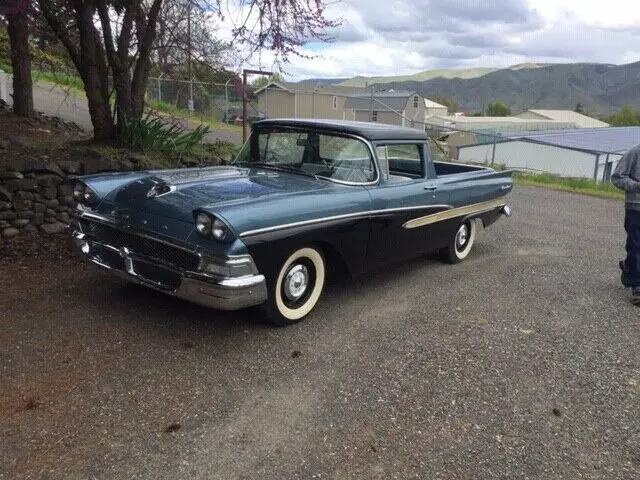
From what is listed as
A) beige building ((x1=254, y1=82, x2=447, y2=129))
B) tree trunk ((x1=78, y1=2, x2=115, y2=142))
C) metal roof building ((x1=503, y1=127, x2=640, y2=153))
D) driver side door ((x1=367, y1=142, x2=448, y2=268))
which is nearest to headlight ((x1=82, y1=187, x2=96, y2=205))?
driver side door ((x1=367, y1=142, x2=448, y2=268))

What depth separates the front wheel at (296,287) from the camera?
401cm

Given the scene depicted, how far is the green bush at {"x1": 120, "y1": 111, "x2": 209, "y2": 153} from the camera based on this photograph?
7531 millimetres

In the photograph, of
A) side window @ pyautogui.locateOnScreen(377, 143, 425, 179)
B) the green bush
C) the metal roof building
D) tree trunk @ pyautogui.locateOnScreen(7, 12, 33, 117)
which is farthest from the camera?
the metal roof building

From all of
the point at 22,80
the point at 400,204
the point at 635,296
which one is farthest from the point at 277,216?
the point at 22,80

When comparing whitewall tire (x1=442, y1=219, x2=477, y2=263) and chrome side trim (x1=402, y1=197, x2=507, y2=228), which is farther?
whitewall tire (x1=442, y1=219, x2=477, y2=263)

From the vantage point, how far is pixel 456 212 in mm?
5793

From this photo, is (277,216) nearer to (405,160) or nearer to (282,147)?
(282,147)

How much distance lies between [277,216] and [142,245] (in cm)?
97

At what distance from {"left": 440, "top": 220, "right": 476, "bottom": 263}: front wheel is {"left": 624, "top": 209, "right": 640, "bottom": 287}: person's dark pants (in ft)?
5.28

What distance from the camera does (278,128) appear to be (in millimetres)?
5273

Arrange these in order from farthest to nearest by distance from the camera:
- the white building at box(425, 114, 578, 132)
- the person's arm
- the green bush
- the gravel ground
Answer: the white building at box(425, 114, 578, 132), the green bush, the person's arm, the gravel ground

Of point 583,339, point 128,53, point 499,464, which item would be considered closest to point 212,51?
point 128,53

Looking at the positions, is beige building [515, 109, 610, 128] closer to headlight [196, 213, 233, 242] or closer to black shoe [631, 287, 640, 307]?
black shoe [631, 287, 640, 307]

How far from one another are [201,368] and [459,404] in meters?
1.56
